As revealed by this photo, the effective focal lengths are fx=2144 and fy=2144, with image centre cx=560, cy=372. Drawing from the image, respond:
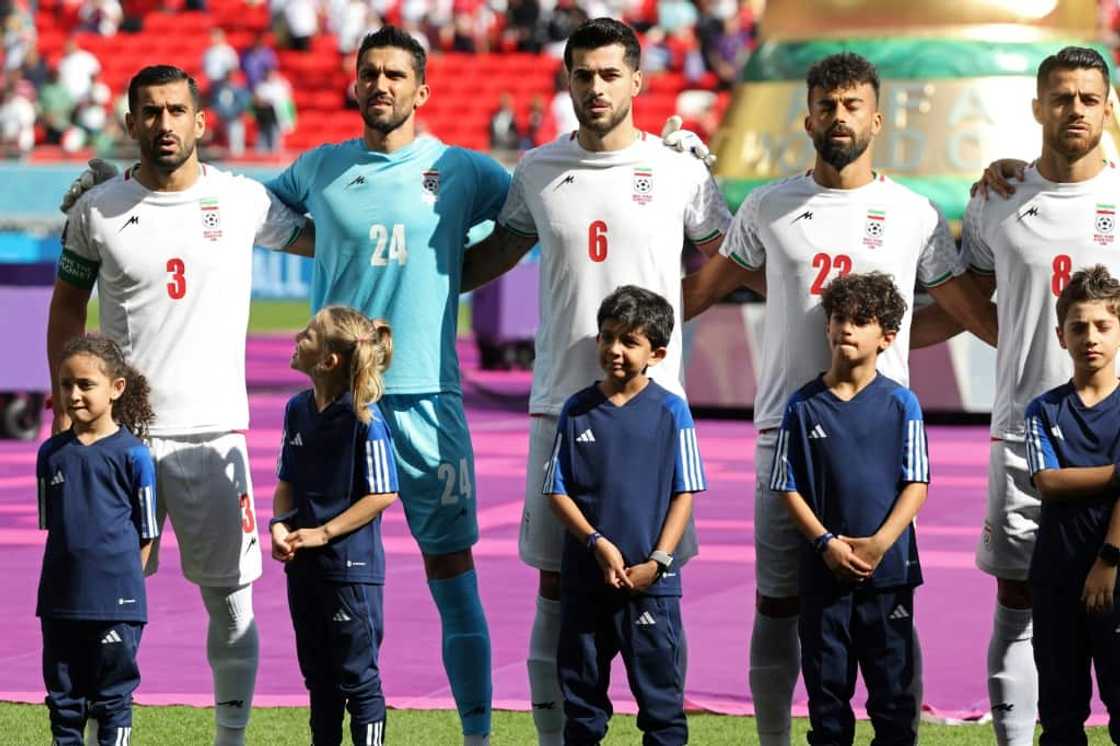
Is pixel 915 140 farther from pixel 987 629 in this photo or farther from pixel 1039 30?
pixel 987 629

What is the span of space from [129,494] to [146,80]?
1295 millimetres

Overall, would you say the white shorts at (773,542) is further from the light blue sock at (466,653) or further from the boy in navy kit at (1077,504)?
the light blue sock at (466,653)

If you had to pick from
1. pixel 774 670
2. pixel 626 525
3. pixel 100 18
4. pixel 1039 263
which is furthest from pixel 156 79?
pixel 100 18

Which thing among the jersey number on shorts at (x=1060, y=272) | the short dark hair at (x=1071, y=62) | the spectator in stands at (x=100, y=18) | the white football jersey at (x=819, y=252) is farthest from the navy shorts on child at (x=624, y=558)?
the spectator in stands at (x=100, y=18)

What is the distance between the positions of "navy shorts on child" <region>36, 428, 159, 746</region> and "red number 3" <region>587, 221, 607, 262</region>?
4.85 ft

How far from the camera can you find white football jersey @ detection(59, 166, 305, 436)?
6609 mm

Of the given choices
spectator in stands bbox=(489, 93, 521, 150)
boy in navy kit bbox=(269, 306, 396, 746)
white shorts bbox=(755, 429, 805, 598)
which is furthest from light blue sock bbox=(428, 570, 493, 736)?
spectator in stands bbox=(489, 93, 521, 150)

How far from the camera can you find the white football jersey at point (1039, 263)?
645cm

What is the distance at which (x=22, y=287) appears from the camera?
1577 cm

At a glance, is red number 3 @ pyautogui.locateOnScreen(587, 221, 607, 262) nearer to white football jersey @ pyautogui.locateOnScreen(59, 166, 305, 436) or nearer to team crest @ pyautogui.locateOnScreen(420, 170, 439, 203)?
team crest @ pyautogui.locateOnScreen(420, 170, 439, 203)

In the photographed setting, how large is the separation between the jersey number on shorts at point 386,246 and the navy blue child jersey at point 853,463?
4.47 ft

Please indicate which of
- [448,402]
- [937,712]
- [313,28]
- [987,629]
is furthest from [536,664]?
[313,28]

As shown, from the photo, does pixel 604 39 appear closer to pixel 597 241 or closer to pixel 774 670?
pixel 597 241

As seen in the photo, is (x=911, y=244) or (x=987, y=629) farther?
(x=987, y=629)
